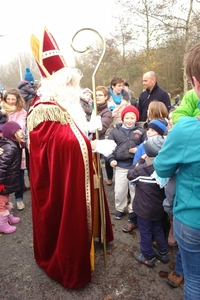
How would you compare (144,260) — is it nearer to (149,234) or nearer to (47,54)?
(149,234)

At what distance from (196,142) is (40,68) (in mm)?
1573

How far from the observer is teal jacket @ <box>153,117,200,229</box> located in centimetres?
124

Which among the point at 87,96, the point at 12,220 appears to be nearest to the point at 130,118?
the point at 12,220

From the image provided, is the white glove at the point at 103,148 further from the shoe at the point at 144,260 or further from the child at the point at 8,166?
the child at the point at 8,166

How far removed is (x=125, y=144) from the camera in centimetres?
317

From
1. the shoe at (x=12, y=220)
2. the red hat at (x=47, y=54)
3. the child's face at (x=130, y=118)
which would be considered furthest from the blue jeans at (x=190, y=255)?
the shoe at (x=12, y=220)

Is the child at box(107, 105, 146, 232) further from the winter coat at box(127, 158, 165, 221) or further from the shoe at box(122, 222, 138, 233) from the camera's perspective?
the winter coat at box(127, 158, 165, 221)

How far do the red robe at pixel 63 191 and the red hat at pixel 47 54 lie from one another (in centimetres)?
36

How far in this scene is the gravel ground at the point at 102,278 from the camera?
2.18 meters

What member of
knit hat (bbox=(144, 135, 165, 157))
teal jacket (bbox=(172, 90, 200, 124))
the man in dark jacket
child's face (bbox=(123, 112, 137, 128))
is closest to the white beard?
knit hat (bbox=(144, 135, 165, 157))

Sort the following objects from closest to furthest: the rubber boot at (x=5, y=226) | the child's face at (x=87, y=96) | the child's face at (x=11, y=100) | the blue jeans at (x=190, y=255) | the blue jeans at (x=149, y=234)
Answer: the blue jeans at (x=190, y=255) < the blue jeans at (x=149, y=234) < the rubber boot at (x=5, y=226) < the child's face at (x=11, y=100) < the child's face at (x=87, y=96)

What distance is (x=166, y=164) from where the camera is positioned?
1.39m

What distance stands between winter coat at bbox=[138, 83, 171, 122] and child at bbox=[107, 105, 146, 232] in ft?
4.33

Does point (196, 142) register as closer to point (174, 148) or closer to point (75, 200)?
point (174, 148)
